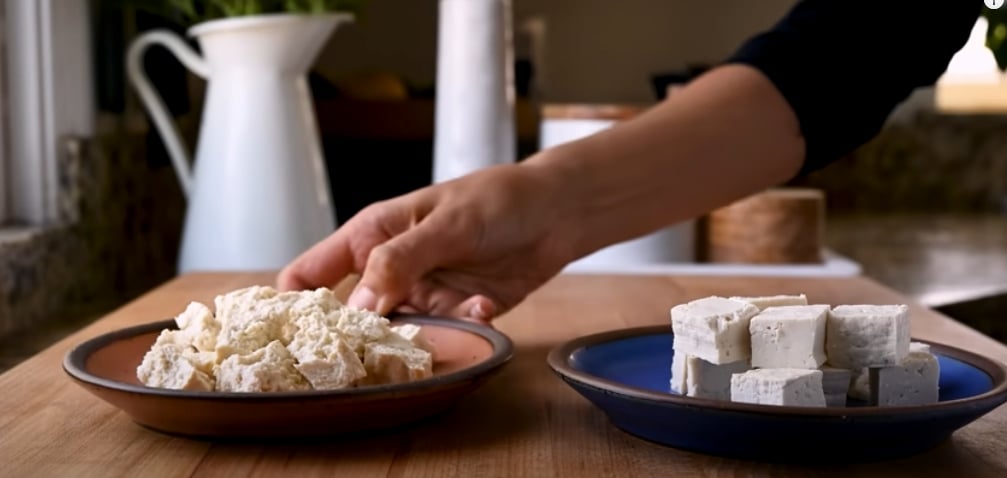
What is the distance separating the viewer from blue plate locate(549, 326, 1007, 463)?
535 mm

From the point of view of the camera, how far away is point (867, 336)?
0.60m

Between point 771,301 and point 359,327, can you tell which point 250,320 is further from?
point 771,301

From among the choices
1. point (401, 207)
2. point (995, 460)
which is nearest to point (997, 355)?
point (995, 460)

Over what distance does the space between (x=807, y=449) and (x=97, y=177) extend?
1191mm

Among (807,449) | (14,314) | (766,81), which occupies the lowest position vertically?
(14,314)

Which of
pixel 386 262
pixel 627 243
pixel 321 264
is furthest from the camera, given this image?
pixel 627 243

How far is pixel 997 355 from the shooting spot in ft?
2.84

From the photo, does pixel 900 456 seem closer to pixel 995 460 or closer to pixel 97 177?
pixel 995 460

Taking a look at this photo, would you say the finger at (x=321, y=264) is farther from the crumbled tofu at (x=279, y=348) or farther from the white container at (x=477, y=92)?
the white container at (x=477, y=92)

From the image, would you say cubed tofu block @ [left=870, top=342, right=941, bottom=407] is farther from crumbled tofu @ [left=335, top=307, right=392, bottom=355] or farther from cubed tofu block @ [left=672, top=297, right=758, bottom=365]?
crumbled tofu @ [left=335, top=307, right=392, bottom=355]

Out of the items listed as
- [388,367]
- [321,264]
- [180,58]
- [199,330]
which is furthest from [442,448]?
[180,58]

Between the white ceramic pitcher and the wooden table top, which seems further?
the white ceramic pitcher

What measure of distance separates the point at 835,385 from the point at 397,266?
35 centimetres

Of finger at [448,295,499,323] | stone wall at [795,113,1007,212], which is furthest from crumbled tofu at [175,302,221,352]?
stone wall at [795,113,1007,212]
